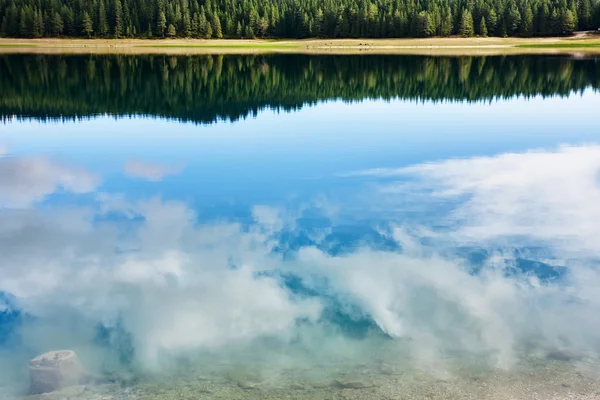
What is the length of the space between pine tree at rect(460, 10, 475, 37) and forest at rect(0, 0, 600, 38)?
0.07 m

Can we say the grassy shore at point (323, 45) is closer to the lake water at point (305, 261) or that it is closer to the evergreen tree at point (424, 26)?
the evergreen tree at point (424, 26)

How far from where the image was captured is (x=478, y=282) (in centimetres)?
1113

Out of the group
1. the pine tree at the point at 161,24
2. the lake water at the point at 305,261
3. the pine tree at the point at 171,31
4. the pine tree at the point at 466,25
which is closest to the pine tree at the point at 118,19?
the pine tree at the point at 161,24

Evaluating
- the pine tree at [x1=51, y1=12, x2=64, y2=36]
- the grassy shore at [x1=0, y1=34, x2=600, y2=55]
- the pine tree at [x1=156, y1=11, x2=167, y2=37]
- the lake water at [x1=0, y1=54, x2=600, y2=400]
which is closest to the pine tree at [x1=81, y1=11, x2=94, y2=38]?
the grassy shore at [x1=0, y1=34, x2=600, y2=55]

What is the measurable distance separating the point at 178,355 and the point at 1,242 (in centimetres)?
668

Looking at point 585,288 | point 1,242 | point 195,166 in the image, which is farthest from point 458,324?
point 195,166

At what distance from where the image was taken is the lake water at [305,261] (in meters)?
8.41

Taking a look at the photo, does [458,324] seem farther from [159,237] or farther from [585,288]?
[159,237]

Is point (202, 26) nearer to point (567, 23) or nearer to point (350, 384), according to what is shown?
point (567, 23)

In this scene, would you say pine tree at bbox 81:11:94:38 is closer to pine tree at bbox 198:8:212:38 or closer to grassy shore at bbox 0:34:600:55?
grassy shore at bbox 0:34:600:55

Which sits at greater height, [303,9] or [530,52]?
[303,9]

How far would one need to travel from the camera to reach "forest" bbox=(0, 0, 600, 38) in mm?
119350

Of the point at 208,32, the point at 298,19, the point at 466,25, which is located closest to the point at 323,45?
the point at 298,19

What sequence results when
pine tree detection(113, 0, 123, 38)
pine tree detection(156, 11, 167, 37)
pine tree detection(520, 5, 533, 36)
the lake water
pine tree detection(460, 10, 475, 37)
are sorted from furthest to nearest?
pine tree detection(156, 11, 167, 37) → pine tree detection(113, 0, 123, 38) → pine tree detection(520, 5, 533, 36) → pine tree detection(460, 10, 475, 37) → the lake water
